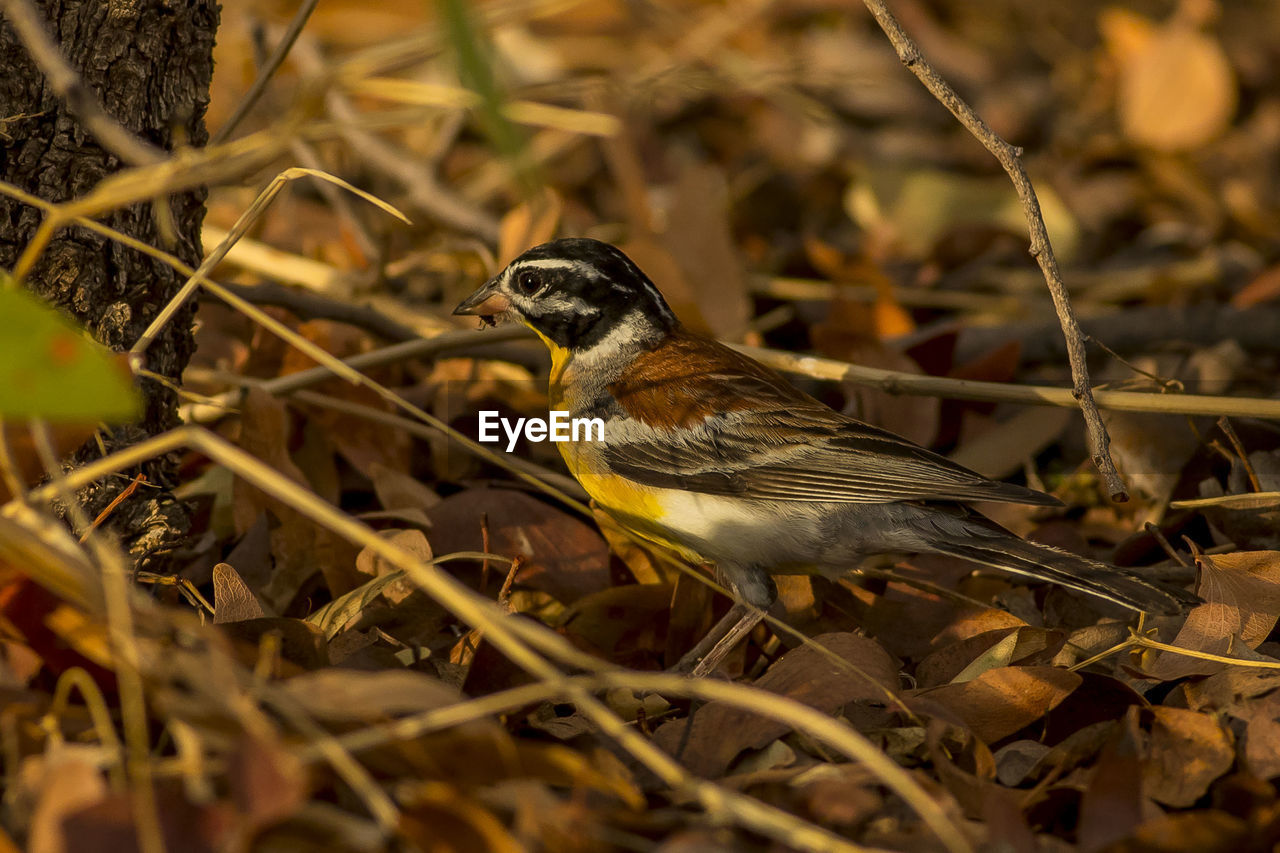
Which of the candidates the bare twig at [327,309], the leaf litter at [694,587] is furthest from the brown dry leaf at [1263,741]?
the bare twig at [327,309]

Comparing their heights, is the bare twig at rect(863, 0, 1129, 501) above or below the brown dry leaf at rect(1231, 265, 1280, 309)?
above

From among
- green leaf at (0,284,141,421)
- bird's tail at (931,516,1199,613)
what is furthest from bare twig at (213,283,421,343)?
green leaf at (0,284,141,421)

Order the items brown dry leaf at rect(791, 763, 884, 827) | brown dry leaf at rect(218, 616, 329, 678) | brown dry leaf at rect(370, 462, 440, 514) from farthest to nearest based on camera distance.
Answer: brown dry leaf at rect(370, 462, 440, 514), brown dry leaf at rect(218, 616, 329, 678), brown dry leaf at rect(791, 763, 884, 827)

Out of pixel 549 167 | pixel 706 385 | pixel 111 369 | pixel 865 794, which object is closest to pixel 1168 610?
pixel 865 794

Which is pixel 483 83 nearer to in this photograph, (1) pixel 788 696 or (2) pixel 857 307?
(1) pixel 788 696

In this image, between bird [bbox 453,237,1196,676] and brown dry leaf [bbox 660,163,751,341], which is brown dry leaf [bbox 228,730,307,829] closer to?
bird [bbox 453,237,1196,676]

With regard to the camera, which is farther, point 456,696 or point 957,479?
point 957,479

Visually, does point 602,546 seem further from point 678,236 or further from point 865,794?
point 678,236

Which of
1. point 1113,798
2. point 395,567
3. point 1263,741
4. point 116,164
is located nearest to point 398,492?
point 395,567
